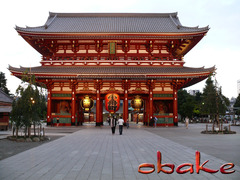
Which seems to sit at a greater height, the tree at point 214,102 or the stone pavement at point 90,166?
the tree at point 214,102

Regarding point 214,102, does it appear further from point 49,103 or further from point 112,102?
point 49,103

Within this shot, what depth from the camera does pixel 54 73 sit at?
30.6 metres

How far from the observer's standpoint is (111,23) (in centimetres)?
3912

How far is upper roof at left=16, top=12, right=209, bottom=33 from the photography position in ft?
118

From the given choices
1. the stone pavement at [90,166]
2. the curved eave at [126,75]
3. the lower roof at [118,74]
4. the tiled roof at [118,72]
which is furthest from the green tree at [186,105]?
the stone pavement at [90,166]

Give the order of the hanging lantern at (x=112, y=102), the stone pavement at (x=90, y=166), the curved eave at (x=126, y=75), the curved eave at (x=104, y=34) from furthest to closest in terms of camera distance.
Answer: the curved eave at (x=104, y=34), the hanging lantern at (x=112, y=102), the curved eave at (x=126, y=75), the stone pavement at (x=90, y=166)

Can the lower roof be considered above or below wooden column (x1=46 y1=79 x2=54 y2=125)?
above

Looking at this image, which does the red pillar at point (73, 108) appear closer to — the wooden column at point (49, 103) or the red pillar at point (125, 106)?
the wooden column at point (49, 103)

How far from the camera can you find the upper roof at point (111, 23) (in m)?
35.9

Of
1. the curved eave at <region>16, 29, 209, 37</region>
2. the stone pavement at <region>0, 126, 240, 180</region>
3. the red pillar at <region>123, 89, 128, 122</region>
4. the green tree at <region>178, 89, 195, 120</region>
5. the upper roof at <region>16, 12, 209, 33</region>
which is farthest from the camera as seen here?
the green tree at <region>178, 89, 195, 120</region>

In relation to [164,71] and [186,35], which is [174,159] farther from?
[186,35]

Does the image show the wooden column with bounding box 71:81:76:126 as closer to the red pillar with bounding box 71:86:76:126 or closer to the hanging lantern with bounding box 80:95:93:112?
the red pillar with bounding box 71:86:76:126

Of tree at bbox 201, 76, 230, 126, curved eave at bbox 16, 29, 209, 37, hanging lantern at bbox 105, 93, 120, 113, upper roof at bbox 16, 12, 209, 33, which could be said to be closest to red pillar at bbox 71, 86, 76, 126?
hanging lantern at bbox 105, 93, 120, 113

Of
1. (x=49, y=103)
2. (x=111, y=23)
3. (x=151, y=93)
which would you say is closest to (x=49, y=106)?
(x=49, y=103)
